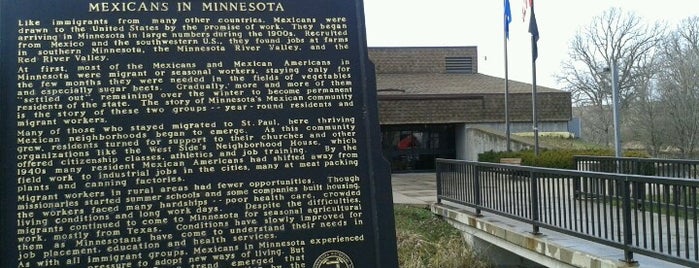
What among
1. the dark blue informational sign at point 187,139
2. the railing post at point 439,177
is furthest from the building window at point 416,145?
the dark blue informational sign at point 187,139

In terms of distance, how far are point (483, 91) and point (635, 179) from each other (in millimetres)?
21181

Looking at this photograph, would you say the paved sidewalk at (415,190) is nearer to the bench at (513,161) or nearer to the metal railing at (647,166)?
the bench at (513,161)

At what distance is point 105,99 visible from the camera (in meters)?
4.17

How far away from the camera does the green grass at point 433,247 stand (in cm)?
1006

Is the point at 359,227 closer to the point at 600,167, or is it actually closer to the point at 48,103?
the point at 48,103

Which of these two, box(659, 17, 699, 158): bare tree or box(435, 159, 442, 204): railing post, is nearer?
box(435, 159, 442, 204): railing post

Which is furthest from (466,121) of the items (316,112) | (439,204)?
(316,112)

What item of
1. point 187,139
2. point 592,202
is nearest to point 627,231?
point 592,202

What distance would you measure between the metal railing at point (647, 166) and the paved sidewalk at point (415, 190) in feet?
12.7

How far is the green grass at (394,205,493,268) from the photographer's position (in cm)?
1006

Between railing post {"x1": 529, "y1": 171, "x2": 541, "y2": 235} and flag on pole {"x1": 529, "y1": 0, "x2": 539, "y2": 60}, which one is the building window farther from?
railing post {"x1": 529, "y1": 171, "x2": 541, "y2": 235}

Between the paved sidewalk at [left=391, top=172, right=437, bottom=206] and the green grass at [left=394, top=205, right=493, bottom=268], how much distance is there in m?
2.19

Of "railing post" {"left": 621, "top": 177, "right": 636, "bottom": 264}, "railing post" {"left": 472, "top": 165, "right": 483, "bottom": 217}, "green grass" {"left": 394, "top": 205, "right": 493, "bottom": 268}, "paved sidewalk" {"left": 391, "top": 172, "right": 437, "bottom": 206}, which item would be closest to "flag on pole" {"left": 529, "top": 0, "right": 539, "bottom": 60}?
"paved sidewalk" {"left": 391, "top": 172, "right": 437, "bottom": 206}

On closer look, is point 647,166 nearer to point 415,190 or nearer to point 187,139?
point 415,190
